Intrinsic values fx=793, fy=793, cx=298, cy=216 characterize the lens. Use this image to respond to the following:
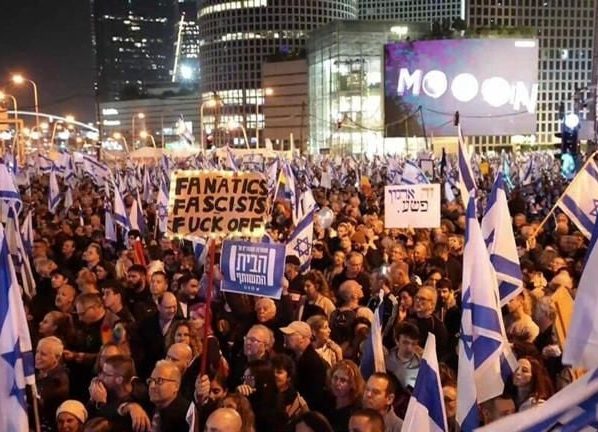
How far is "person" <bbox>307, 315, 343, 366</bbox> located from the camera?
5.92m

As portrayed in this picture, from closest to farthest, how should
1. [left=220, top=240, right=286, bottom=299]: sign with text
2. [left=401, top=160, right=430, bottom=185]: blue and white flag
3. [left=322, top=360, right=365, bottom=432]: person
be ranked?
1. [left=322, top=360, right=365, bottom=432]: person
2. [left=220, top=240, right=286, bottom=299]: sign with text
3. [left=401, top=160, right=430, bottom=185]: blue and white flag

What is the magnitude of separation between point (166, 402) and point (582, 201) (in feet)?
15.6

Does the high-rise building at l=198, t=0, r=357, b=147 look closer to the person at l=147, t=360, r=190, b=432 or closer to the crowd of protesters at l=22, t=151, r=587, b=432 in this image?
the crowd of protesters at l=22, t=151, r=587, b=432

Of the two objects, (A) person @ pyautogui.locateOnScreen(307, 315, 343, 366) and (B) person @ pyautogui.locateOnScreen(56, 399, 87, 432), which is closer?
(B) person @ pyautogui.locateOnScreen(56, 399, 87, 432)

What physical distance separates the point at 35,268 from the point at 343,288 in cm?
386

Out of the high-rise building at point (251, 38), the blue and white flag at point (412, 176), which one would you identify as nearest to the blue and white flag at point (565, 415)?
the blue and white flag at point (412, 176)

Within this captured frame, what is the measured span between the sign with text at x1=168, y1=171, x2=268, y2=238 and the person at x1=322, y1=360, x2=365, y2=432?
4.63ft

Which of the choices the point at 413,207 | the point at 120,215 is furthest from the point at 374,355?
the point at 120,215

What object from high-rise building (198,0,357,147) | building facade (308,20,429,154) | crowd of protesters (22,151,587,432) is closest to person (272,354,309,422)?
crowd of protesters (22,151,587,432)

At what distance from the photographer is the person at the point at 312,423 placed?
14.2 feet

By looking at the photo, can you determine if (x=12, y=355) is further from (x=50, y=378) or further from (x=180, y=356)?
(x=180, y=356)

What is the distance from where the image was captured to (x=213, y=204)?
584cm

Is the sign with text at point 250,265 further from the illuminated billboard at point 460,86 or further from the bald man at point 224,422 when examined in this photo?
the illuminated billboard at point 460,86

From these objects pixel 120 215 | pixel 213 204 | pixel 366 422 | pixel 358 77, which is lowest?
pixel 366 422
